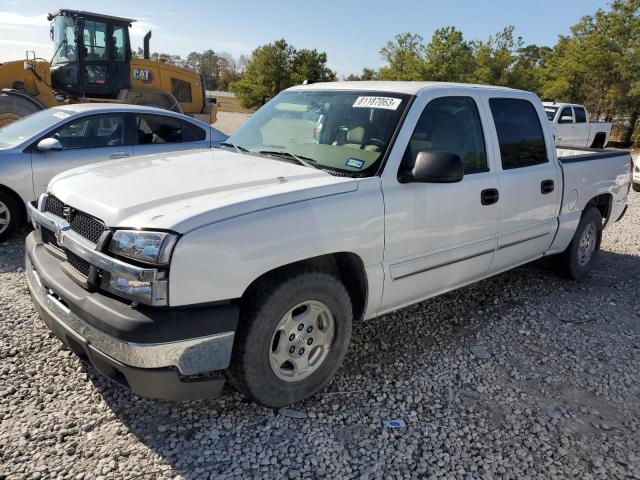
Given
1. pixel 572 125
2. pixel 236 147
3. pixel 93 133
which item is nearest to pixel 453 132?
pixel 236 147

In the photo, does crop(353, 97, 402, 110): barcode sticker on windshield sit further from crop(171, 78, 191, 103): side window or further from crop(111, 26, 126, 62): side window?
crop(171, 78, 191, 103): side window

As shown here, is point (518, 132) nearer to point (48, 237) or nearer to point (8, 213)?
point (48, 237)

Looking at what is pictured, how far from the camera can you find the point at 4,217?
18.9 ft

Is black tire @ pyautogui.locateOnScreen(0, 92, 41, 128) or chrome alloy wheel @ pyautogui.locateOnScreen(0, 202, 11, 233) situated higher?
black tire @ pyautogui.locateOnScreen(0, 92, 41, 128)

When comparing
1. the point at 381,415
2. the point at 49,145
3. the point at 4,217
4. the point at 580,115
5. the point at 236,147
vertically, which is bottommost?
the point at 381,415

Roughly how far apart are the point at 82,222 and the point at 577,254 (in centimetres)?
475

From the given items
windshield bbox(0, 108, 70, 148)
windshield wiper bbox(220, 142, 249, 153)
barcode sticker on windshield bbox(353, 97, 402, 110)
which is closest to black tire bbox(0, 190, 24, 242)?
windshield bbox(0, 108, 70, 148)

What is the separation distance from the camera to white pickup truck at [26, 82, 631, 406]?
245 centimetres

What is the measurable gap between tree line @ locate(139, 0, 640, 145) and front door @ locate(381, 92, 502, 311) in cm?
2546

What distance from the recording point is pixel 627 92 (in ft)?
86.5

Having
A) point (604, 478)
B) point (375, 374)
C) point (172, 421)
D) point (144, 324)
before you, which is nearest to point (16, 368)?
point (172, 421)

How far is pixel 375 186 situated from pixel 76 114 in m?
4.53

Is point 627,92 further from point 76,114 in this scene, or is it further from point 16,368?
point 16,368

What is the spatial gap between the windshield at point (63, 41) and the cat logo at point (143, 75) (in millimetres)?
1513
